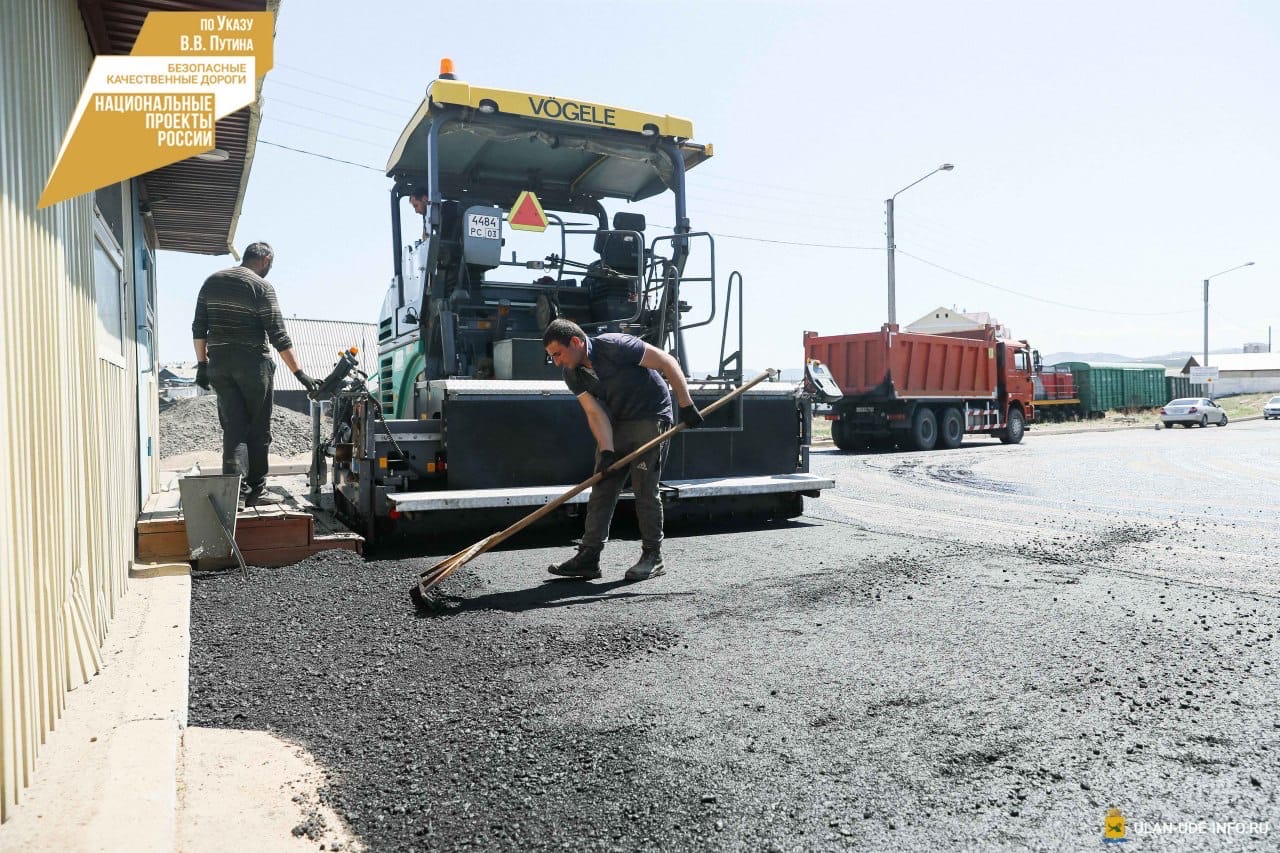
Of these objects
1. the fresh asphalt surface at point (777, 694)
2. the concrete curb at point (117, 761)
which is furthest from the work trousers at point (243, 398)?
the concrete curb at point (117, 761)

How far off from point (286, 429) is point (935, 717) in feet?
66.5

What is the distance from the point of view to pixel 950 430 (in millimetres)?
20016

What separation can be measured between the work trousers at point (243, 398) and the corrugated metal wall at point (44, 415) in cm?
179

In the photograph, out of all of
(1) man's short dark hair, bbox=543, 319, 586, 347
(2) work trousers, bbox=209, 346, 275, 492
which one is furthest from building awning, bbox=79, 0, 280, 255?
(1) man's short dark hair, bbox=543, 319, 586, 347

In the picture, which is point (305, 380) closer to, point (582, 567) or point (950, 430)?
point (582, 567)

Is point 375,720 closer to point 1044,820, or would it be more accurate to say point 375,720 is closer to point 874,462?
point 1044,820

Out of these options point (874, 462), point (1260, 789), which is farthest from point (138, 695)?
point (874, 462)

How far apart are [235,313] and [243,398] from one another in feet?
1.83

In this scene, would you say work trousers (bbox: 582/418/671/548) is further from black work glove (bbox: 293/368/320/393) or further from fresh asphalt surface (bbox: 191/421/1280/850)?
black work glove (bbox: 293/368/320/393)

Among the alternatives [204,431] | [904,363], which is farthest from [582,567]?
[204,431]

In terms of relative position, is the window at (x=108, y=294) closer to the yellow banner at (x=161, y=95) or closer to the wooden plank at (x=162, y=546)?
the yellow banner at (x=161, y=95)

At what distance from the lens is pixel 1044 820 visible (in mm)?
2264

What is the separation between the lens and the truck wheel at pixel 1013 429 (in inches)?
864

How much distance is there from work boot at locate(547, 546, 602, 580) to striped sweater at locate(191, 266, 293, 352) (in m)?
2.36
